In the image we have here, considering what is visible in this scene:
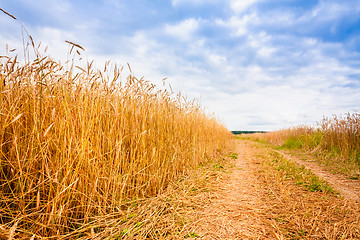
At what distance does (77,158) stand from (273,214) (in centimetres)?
241

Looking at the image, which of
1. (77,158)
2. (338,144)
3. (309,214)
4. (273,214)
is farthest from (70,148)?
(338,144)

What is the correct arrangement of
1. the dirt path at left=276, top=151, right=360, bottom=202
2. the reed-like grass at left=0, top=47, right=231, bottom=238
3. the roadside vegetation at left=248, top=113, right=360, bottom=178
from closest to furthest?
the reed-like grass at left=0, top=47, right=231, bottom=238 < the dirt path at left=276, top=151, right=360, bottom=202 < the roadside vegetation at left=248, top=113, right=360, bottom=178

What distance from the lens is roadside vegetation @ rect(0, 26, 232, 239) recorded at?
1.67m

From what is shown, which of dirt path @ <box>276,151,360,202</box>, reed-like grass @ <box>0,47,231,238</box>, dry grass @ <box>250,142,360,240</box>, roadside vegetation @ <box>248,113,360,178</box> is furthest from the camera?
roadside vegetation @ <box>248,113,360,178</box>

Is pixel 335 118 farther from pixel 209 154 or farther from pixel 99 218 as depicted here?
pixel 99 218

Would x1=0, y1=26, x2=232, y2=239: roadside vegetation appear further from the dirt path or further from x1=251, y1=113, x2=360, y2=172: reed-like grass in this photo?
x1=251, y1=113, x2=360, y2=172: reed-like grass

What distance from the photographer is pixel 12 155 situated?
1.82m

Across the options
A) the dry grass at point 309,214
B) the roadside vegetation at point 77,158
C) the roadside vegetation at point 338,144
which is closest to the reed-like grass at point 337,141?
the roadside vegetation at point 338,144

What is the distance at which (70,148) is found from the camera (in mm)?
1754

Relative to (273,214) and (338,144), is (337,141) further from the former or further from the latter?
(273,214)

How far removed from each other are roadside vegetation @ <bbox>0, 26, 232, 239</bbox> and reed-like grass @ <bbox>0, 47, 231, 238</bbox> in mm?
11

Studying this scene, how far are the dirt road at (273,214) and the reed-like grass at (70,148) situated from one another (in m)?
0.93

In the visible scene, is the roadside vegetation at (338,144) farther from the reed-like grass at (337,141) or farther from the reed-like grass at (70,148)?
the reed-like grass at (70,148)

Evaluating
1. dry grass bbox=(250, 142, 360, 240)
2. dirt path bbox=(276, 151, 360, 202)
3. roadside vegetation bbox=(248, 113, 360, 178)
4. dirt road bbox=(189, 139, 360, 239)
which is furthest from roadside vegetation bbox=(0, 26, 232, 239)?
roadside vegetation bbox=(248, 113, 360, 178)
